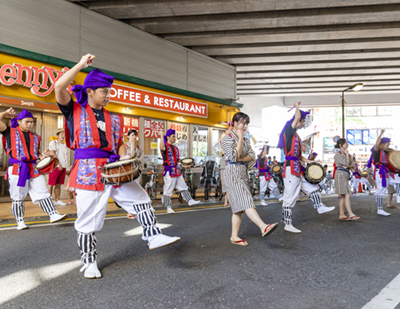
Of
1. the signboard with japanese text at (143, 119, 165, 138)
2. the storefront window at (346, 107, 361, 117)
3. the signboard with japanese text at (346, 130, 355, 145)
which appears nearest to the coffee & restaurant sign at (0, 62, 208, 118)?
the signboard with japanese text at (143, 119, 165, 138)

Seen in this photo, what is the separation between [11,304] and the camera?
8.31 ft

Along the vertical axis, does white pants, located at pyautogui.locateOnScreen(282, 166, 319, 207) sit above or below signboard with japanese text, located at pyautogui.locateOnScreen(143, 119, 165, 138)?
below

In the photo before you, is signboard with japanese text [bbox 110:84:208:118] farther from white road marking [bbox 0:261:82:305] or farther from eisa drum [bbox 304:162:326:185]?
white road marking [bbox 0:261:82:305]

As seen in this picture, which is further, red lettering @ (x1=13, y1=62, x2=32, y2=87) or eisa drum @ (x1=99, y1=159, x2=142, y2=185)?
red lettering @ (x1=13, y1=62, x2=32, y2=87)

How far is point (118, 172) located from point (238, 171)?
1942mm

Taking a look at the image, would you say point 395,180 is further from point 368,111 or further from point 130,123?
point 368,111

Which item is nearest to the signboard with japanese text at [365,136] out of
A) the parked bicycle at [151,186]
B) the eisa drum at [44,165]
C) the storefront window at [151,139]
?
the storefront window at [151,139]

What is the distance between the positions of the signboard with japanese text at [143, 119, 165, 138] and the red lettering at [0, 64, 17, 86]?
4685 millimetres

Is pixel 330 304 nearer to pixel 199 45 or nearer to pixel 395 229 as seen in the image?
pixel 395 229

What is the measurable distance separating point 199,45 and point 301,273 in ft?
38.2

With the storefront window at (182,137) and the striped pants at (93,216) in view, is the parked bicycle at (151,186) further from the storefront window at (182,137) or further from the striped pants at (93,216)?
the striped pants at (93,216)

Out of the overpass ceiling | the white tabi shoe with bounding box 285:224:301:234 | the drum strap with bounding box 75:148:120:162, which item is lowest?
the white tabi shoe with bounding box 285:224:301:234

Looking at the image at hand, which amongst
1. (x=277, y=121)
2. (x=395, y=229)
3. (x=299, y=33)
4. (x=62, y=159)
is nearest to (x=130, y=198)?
(x=395, y=229)

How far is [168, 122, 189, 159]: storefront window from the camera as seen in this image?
518 inches
